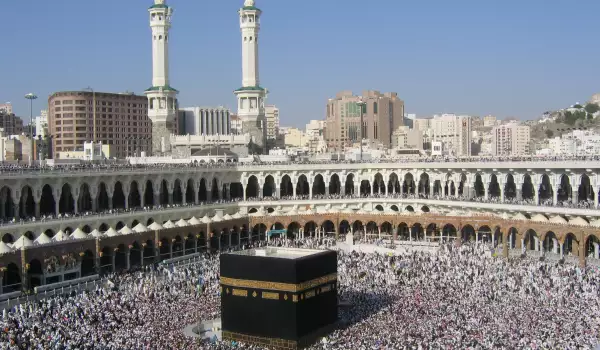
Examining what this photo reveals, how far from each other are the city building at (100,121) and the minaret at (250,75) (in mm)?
48726

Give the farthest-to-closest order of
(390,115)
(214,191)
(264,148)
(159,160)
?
(390,115)
(264,148)
(159,160)
(214,191)

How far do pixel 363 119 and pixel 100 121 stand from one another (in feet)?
171

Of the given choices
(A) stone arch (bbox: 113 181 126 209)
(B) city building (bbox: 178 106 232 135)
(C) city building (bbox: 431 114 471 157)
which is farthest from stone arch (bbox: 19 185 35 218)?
(C) city building (bbox: 431 114 471 157)

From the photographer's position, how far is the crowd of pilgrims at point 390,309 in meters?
22.9

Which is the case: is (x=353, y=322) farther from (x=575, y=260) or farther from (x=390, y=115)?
(x=390, y=115)

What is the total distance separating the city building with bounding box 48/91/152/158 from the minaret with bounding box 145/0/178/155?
4583 centimetres

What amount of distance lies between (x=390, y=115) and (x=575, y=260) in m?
109

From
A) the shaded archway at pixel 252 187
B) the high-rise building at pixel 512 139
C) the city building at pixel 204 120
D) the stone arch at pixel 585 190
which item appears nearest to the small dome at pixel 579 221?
the stone arch at pixel 585 190

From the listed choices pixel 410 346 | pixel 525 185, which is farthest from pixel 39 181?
pixel 525 185

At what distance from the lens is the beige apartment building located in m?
141

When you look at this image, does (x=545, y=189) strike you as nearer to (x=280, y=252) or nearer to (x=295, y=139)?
(x=280, y=252)

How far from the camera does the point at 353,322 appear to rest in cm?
2670

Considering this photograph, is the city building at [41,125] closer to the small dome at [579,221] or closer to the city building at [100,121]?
the city building at [100,121]

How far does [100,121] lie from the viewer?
114 meters
